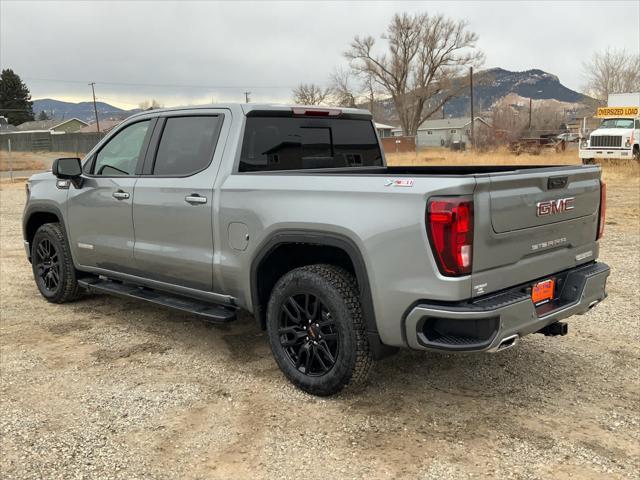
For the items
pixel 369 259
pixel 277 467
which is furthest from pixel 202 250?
pixel 277 467

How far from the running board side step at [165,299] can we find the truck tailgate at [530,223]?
1.90m

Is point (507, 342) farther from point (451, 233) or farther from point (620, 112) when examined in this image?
point (620, 112)

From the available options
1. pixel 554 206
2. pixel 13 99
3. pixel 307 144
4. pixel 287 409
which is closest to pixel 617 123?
pixel 307 144

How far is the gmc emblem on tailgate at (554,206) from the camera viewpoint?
3.28 m

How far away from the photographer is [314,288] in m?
3.58

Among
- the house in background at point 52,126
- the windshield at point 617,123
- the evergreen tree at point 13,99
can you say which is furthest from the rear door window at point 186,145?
the evergreen tree at point 13,99

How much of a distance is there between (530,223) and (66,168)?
3878mm

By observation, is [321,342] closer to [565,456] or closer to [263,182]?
[263,182]

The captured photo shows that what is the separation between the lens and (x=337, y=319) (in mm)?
3473

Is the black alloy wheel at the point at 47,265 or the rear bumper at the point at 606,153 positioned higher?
the rear bumper at the point at 606,153

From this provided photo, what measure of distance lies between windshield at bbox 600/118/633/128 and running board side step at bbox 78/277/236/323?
2307 cm

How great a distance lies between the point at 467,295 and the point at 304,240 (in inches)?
41.9

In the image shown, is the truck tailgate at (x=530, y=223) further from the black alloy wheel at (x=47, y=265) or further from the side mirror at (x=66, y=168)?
the black alloy wheel at (x=47, y=265)

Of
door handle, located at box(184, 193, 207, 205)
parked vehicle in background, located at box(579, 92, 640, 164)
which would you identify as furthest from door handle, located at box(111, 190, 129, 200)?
parked vehicle in background, located at box(579, 92, 640, 164)
